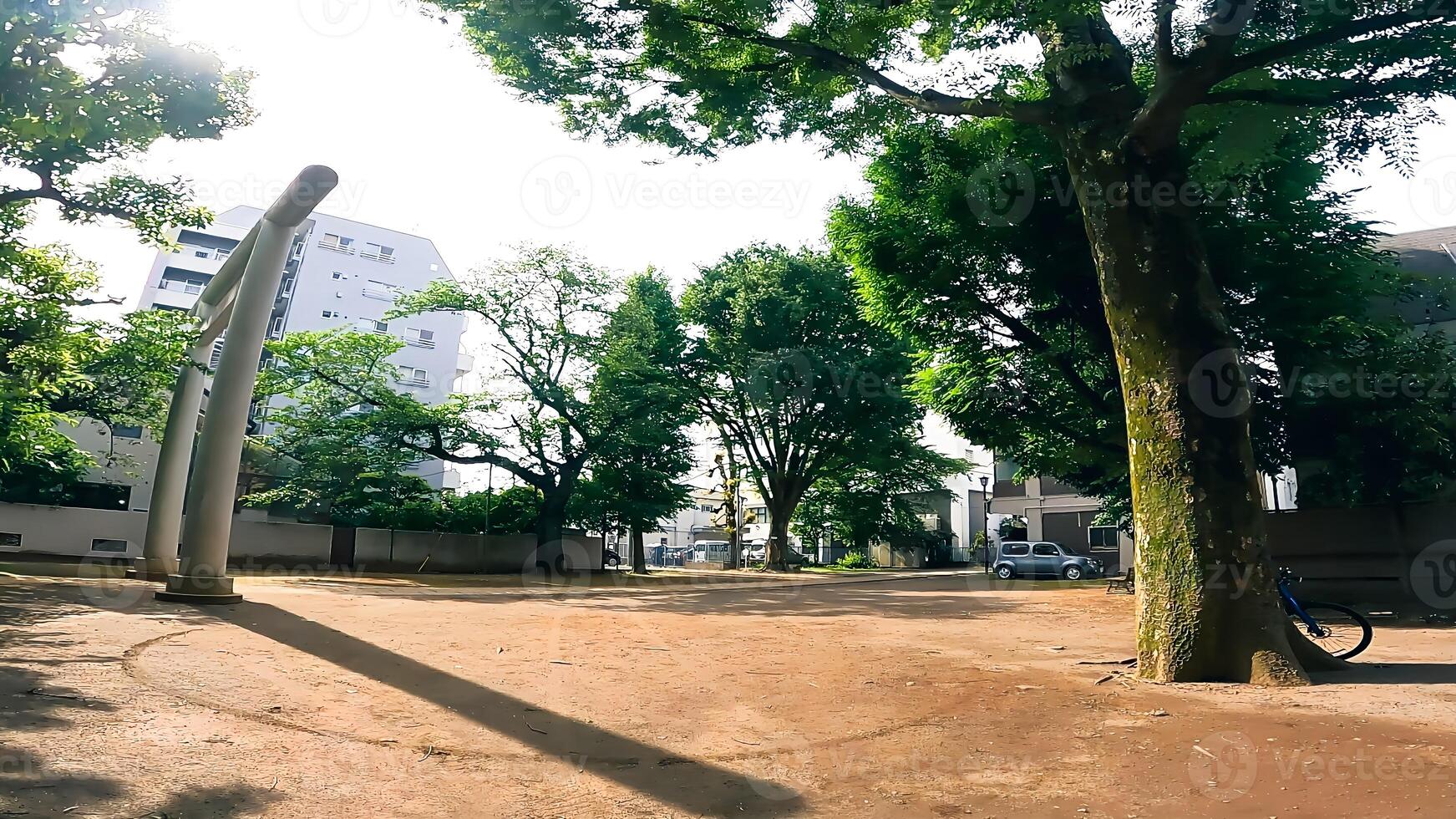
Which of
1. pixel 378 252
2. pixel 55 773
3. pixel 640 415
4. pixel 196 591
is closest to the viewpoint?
pixel 55 773

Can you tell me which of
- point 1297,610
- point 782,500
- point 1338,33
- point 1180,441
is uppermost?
point 1338,33

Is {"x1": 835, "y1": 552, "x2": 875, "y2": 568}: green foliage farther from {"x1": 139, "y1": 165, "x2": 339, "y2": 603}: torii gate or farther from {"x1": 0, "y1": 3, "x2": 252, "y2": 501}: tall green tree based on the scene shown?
{"x1": 139, "y1": 165, "x2": 339, "y2": 603}: torii gate

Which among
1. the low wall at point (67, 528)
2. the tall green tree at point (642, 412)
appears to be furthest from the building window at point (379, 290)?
the low wall at point (67, 528)

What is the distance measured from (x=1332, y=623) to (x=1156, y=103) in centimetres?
575

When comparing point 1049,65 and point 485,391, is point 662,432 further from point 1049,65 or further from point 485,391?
point 1049,65

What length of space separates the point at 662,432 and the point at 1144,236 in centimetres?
2144

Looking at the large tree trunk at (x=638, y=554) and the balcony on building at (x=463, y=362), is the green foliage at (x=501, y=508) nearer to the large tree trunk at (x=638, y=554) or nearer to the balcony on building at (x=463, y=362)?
the large tree trunk at (x=638, y=554)

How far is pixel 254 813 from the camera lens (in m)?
3.63

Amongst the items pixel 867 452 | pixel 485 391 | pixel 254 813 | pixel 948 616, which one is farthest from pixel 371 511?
pixel 254 813

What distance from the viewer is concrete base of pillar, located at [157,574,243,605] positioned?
10.8 metres

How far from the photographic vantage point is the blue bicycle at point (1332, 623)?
812 cm

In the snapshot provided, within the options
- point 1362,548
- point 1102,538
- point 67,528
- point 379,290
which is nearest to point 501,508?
point 67,528

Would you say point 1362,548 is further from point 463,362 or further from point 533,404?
point 463,362

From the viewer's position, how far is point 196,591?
10961 mm
